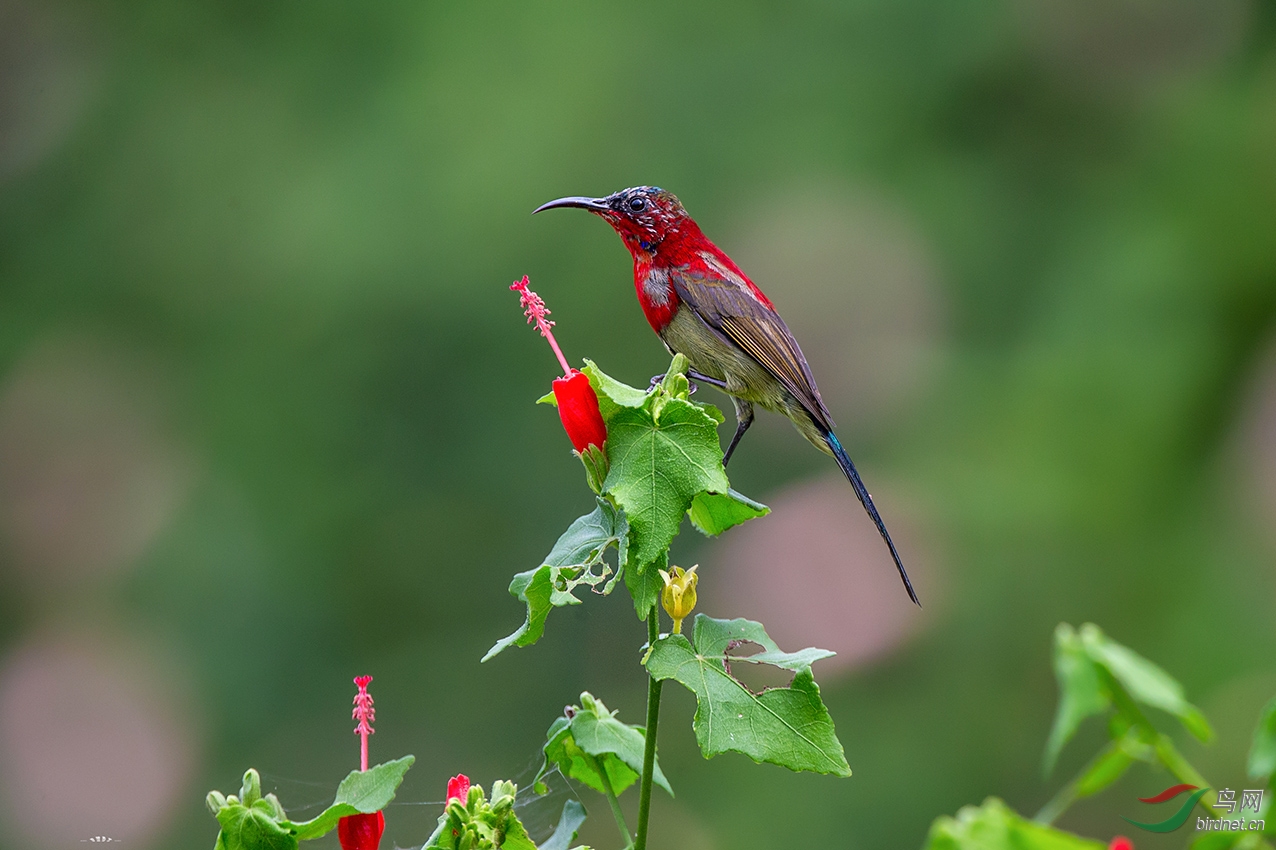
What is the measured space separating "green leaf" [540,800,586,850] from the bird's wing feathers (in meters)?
0.93

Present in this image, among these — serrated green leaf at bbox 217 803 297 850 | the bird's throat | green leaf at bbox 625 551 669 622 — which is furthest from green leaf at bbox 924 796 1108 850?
the bird's throat

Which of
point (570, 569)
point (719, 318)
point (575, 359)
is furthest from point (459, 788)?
point (575, 359)

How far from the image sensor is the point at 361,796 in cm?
77

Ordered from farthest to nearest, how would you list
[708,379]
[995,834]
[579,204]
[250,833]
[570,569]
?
[708,379]
[579,204]
[570,569]
[250,833]
[995,834]

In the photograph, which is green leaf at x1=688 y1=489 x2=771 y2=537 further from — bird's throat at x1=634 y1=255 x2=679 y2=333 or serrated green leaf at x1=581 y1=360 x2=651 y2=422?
bird's throat at x1=634 y1=255 x2=679 y2=333

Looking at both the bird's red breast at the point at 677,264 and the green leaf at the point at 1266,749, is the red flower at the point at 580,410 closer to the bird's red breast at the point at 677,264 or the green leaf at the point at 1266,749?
the green leaf at the point at 1266,749

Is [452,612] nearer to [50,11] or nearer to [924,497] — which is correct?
[924,497]

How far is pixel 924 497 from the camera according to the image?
3113mm

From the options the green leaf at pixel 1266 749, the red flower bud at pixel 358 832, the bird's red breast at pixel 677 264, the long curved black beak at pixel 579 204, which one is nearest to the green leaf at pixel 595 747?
the red flower bud at pixel 358 832

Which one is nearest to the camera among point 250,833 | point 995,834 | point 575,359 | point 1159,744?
point 995,834

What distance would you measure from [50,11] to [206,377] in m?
1.32

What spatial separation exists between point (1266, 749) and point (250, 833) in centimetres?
58

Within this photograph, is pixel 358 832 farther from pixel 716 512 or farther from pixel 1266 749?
pixel 1266 749

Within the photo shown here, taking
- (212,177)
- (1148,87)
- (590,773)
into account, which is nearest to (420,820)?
(590,773)
